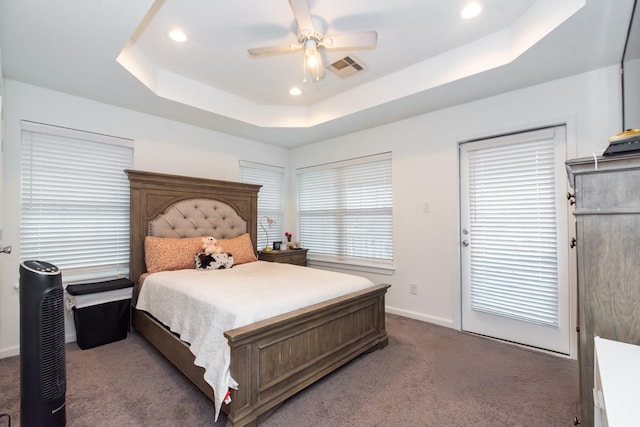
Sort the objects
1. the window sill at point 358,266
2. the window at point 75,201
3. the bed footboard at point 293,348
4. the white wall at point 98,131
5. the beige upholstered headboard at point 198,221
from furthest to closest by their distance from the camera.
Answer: the window sill at point 358,266 < the beige upholstered headboard at point 198,221 < the window at point 75,201 < the white wall at point 98,131 < the bed footboard at point 293,348

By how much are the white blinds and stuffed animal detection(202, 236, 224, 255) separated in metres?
2.66

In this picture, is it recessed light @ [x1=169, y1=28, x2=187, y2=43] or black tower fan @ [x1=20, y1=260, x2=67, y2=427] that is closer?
black tower fan @ [x1=20, y1=260, x2=67, y2=427]

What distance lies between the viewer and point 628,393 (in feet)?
2.55

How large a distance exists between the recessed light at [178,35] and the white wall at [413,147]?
1.25 m

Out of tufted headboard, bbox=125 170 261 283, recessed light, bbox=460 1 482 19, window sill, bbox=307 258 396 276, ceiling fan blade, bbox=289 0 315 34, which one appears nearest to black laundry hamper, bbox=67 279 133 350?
tufted headboard, bbox=125 170 261 283

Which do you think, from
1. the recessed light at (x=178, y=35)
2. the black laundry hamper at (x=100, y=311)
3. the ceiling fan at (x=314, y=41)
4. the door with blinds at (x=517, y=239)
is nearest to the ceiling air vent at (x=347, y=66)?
the ceiling fan at (x=314, y=41)

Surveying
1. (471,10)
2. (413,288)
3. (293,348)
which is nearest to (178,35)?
(471,10)

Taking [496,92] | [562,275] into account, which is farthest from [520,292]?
[496,92]

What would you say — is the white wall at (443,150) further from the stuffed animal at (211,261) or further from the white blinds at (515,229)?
the stuffed animal at (211,261)

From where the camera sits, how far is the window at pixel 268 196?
170 inches

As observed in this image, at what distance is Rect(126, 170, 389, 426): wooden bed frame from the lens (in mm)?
1602

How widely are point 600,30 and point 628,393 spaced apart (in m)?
2.22

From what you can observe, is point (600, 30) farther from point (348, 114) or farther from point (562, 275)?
point (348, 114)

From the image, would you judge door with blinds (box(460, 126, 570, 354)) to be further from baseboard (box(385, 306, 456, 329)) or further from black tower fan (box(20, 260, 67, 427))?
black tower fan (box(20, 260, 67, 427))
